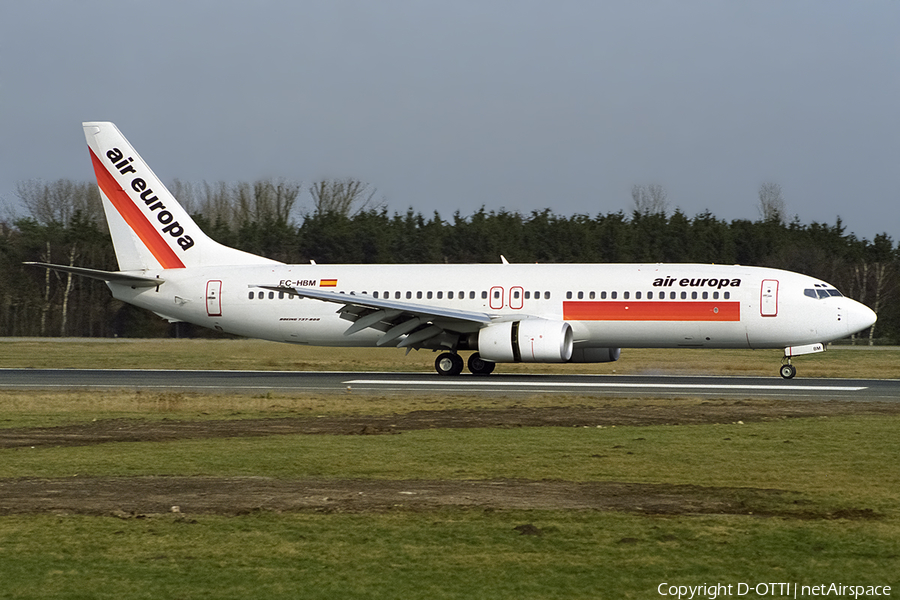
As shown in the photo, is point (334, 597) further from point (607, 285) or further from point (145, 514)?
point (607, 285)

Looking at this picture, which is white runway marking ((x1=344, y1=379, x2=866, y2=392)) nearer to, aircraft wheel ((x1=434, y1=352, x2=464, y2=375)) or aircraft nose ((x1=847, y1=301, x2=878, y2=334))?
aircraft wheel ((x1=434, y1=352, x2=464, y2=375))

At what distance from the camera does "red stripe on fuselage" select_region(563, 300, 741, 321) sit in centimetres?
2848

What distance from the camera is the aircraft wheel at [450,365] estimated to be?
30.4 m

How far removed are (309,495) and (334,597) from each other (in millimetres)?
3814

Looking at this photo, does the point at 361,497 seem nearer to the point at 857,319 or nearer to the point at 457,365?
the point at 457,365

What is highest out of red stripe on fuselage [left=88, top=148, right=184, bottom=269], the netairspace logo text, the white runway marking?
red stripe on fuselage [left=88, top=148, right=184, bottom=269]

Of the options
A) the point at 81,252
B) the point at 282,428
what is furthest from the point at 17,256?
the point at 282,428

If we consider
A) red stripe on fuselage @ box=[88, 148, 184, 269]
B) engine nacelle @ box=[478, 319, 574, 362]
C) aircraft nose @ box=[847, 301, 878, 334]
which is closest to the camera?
engine nacelle @ box=[478, 319, 574, 362]

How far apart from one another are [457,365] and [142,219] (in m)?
12.4

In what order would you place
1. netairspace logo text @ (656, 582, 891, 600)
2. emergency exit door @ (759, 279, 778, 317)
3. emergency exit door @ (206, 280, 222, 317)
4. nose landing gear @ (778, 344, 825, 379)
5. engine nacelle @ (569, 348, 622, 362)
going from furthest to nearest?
emergency exit door @ (206, 280, 222, 317)
engine nacelle @ (569, 348, 622, 362)
nose landing gear @ (778, 344, 825, 379)
emergency exit door @ (759, 279, 778, 317)
netairspace logo text @ (656, 582, 891, 600)

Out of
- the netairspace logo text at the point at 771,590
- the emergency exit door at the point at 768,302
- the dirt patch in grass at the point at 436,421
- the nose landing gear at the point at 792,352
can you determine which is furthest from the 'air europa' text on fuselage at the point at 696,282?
the netairspace logo text at the point at 771,590

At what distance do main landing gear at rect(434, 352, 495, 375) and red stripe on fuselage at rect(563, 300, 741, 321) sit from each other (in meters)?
3.55

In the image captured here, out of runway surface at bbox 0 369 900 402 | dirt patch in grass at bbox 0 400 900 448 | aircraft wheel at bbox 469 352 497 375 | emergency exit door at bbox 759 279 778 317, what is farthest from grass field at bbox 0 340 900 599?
aircraft wheel at bbox 469 352 497 375

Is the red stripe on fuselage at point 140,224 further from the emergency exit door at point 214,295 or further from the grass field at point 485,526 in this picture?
the grass field at point 485,526
